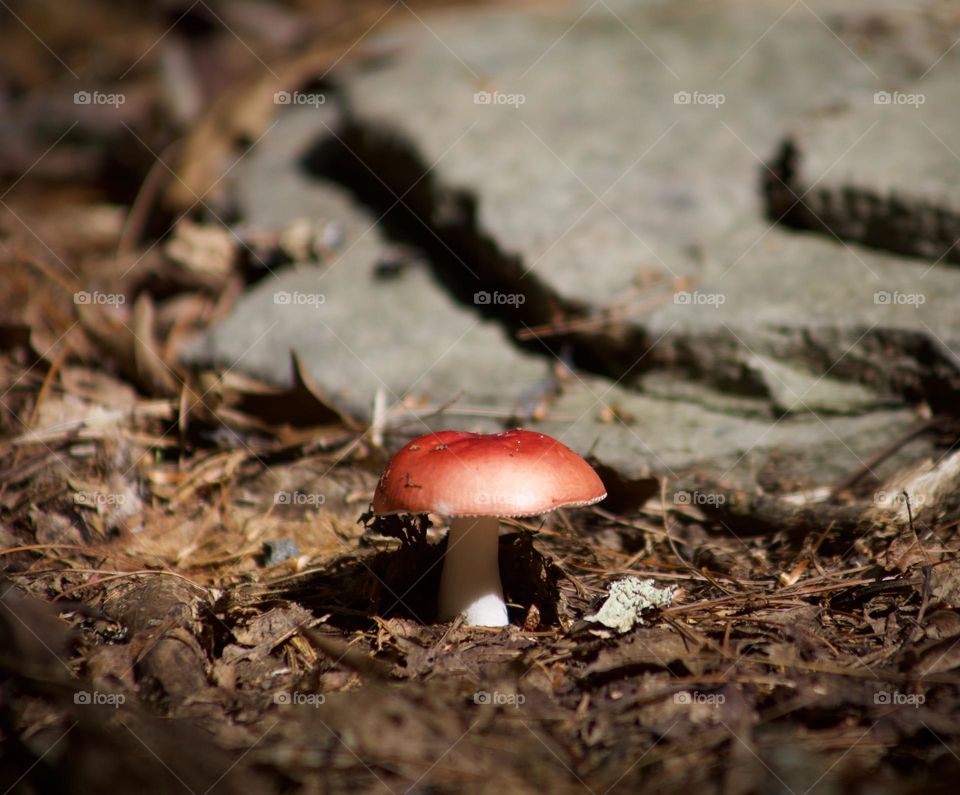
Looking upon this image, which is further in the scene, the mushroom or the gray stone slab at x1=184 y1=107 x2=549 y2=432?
the gray stone slab at x1=184 y1=107 x2=549 y2=432

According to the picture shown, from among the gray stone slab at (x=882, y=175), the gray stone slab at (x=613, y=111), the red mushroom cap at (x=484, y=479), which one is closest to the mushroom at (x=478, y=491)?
the red mushroom cap at (x=484, y=479)

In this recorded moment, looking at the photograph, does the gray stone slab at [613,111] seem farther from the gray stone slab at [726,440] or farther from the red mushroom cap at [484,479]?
the red mushroom cap at [484,479]

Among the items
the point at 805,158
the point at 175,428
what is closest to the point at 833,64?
the point at 805,158

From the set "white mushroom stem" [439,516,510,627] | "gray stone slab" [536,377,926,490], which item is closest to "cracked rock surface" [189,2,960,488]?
"gray stone slab" [536,377,926,490]

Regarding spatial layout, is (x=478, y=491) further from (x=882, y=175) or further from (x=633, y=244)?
(x=882, y=175)

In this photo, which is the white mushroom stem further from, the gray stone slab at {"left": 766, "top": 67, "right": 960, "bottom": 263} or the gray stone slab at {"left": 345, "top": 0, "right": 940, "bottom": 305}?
the gray stone slab at {"left": 766, "top": 67, "right": 960, "bottom": 263}

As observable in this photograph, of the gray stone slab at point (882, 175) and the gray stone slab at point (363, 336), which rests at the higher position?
the gray stone slab at point (882, 175)

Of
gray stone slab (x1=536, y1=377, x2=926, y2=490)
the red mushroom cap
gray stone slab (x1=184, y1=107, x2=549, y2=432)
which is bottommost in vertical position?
gray stone slab (x1=536, y1=377, x2=926, y2=490)
